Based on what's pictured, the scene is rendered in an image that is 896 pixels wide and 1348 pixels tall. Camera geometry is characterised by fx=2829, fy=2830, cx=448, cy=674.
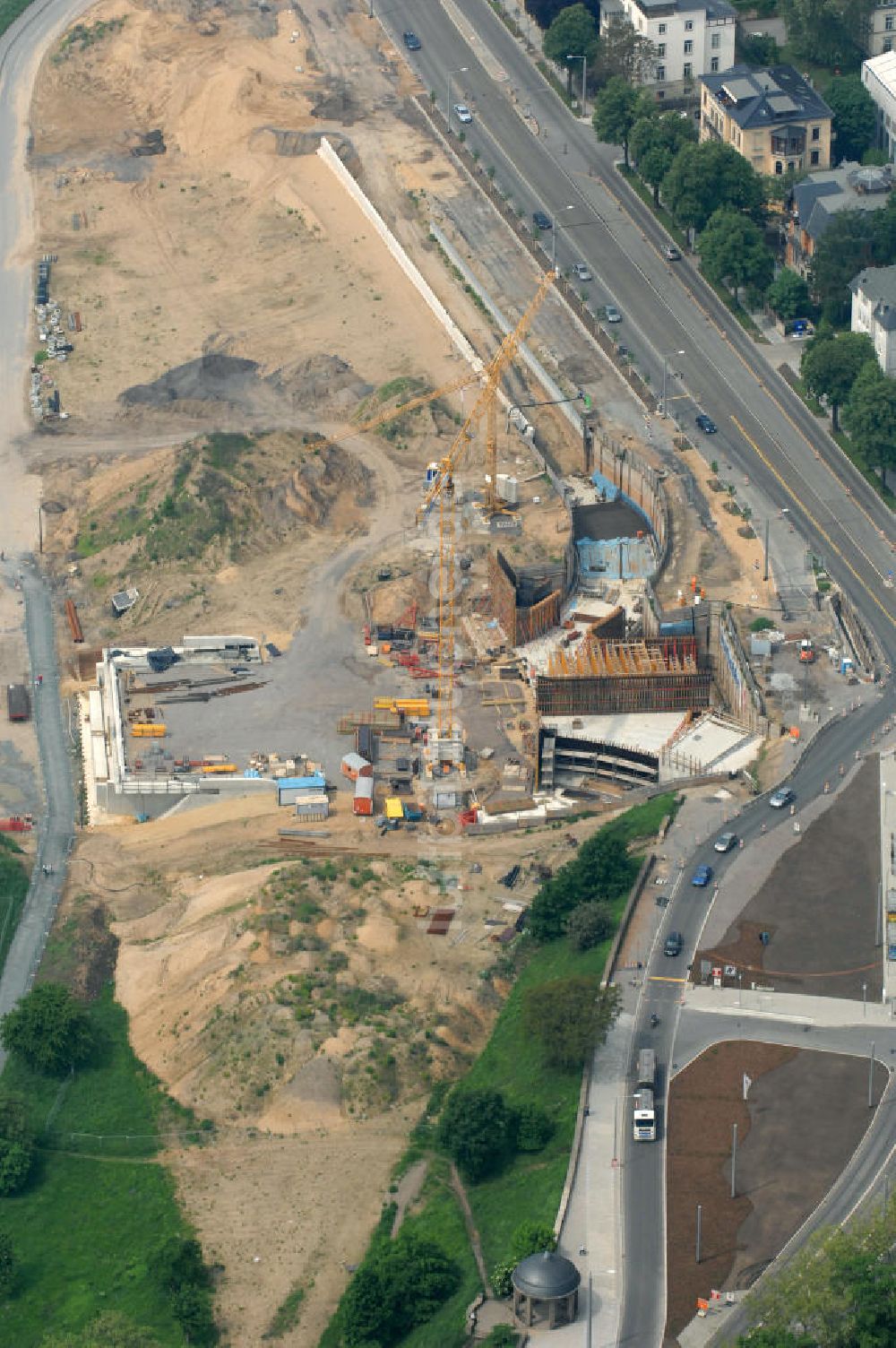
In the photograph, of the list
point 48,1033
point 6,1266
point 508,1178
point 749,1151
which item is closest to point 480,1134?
point 508,1178

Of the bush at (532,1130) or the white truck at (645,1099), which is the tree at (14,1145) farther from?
the white truck at (645,1099)

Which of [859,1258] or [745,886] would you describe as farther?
[745,886]

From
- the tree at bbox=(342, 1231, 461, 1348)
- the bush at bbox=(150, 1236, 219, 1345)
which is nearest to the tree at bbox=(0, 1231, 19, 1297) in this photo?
the bush at bbox=(150, 1236, 219, 1345)

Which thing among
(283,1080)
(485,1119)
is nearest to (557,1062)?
(485,1119)

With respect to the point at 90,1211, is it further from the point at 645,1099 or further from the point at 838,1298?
the point at 838,1298

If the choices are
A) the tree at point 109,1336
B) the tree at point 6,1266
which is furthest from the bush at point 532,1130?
→ the tree at point 6,1266

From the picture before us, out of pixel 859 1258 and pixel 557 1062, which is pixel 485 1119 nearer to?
pixel 557 1062
